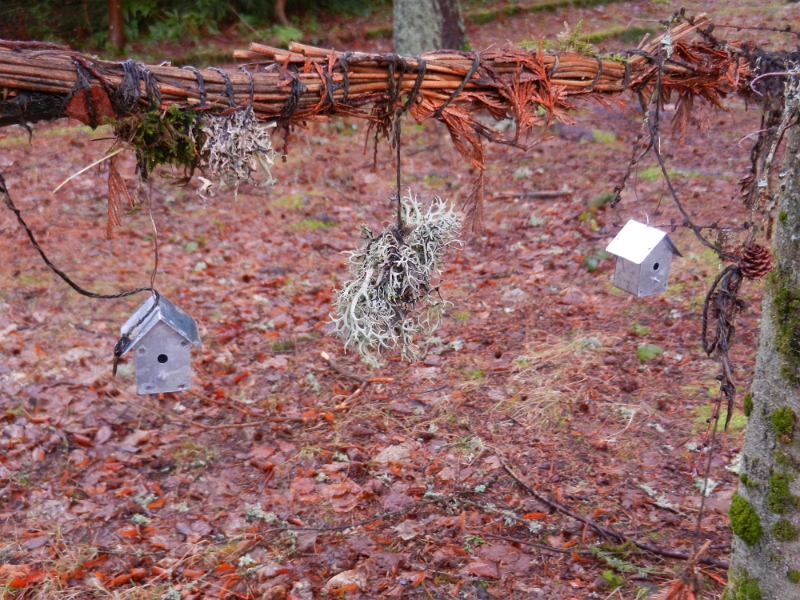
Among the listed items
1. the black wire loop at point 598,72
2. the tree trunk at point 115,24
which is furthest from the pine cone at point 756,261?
the tree trunk at point 115,24

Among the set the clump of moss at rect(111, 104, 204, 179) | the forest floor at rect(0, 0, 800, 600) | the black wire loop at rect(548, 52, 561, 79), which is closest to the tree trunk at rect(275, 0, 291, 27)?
the forest floor at rect(0, 0, 800, 600)

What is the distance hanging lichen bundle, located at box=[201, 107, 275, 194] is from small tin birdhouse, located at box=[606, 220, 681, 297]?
141 centimetres

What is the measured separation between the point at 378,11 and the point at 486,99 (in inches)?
500

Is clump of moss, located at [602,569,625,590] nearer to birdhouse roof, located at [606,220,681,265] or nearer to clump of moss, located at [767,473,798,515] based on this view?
clump of moss, located at [767,473,798,515]

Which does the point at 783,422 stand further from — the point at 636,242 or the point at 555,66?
the point at 555,66

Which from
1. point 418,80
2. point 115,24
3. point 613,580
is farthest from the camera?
point 115,24

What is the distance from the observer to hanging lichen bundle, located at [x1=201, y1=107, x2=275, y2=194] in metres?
2.04

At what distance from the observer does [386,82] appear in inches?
88.0

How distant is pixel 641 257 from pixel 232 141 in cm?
165

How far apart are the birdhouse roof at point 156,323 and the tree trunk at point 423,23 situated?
7973mm

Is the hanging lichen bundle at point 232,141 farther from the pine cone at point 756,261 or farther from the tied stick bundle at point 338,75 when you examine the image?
the pine cone at point 756,261

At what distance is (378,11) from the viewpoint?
13.9 metres

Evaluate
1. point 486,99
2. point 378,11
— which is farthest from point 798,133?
point 378,11

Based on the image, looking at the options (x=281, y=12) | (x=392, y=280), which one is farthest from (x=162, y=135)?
(x=281, y=12)
